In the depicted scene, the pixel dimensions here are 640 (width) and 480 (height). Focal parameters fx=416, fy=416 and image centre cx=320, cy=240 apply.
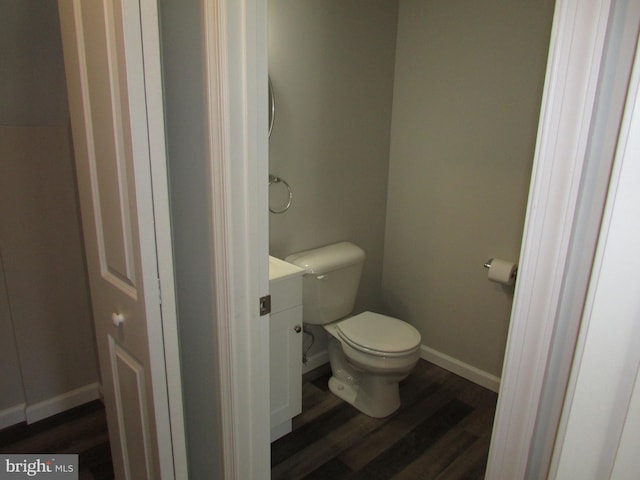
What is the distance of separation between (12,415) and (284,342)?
1.36m

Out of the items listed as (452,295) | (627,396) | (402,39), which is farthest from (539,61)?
(627,396)

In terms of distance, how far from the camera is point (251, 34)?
921mm

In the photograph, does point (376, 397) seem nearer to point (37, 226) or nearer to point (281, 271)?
point (281, 271)

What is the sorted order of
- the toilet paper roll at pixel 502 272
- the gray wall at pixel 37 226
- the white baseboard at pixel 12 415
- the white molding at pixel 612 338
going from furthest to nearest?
the toilet paper roll at pixel 502 272 < the white baseboard at pixel 12 415 < the gray wall at pixel 37 226 < the white molding at pixel 612 338

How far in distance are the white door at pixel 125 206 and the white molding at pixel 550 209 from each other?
0.78 meters

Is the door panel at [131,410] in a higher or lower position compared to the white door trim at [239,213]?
lower

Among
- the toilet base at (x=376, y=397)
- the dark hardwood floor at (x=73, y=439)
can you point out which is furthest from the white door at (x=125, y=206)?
the toilet base at (x=376, y=397)

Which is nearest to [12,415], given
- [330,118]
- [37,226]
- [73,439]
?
[73,439]

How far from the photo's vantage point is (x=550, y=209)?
55 cm

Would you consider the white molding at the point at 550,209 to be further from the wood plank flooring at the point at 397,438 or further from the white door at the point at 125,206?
the wood plank flooring at the point at 397,438

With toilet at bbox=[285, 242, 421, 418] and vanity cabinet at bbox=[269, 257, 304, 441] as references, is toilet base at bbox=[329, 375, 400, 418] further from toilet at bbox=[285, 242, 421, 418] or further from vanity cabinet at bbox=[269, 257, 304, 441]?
vanity cabinet at bbox=[269, 257, 304, 441]

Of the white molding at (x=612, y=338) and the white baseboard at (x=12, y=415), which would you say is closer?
the white molding at (x=612, y=338)

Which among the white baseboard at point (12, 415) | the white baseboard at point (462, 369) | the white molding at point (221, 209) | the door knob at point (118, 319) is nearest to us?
the white molding at point (221, 209)

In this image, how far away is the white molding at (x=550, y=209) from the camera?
0.51 metres
